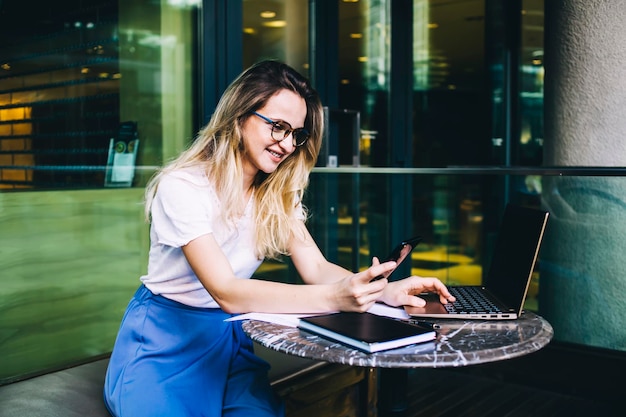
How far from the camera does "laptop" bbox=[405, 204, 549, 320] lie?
1.59 metres

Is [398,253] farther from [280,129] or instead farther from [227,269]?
[280,129]

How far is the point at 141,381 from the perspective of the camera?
1579 millimetres

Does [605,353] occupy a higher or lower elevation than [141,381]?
lower

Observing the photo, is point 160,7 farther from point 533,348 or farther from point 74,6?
point 533,348

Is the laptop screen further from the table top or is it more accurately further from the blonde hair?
the blonde hair

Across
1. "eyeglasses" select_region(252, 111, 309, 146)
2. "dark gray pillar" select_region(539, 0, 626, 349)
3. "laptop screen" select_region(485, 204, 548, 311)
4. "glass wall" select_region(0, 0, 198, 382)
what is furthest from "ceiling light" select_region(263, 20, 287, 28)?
"laptop screen" select_region(485, 204, 548, 311)

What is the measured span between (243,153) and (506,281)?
804mm

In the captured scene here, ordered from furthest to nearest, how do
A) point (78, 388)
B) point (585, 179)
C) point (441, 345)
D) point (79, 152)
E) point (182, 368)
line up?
1. point (585, 179)
2. point (79, 152)
3. point (78, 388)
4. point (182, 368)
5. point (441, 345)

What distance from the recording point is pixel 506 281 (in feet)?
5.74

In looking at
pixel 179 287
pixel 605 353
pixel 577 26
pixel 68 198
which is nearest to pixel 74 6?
pixel 68 198

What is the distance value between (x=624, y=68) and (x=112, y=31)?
271 cm

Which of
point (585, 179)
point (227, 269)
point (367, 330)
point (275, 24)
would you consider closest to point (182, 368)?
point (227, 269)

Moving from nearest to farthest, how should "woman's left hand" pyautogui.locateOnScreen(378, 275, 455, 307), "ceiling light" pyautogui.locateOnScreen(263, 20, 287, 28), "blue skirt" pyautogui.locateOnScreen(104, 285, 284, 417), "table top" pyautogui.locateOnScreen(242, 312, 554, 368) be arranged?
"table top" pyautogui.locateOnScreen(242, 312, 554, 368), "blue skirt" pyautogui.locateOnScreen(104, 285, 284, 417), "woman's left hand" pyautogui.locateOnScreen(378, 275, 455, 307), "ceiling light" pyautogui.locateOnScreen(263, 20, 287, 28)

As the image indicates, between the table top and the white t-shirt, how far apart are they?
0.91 feet
